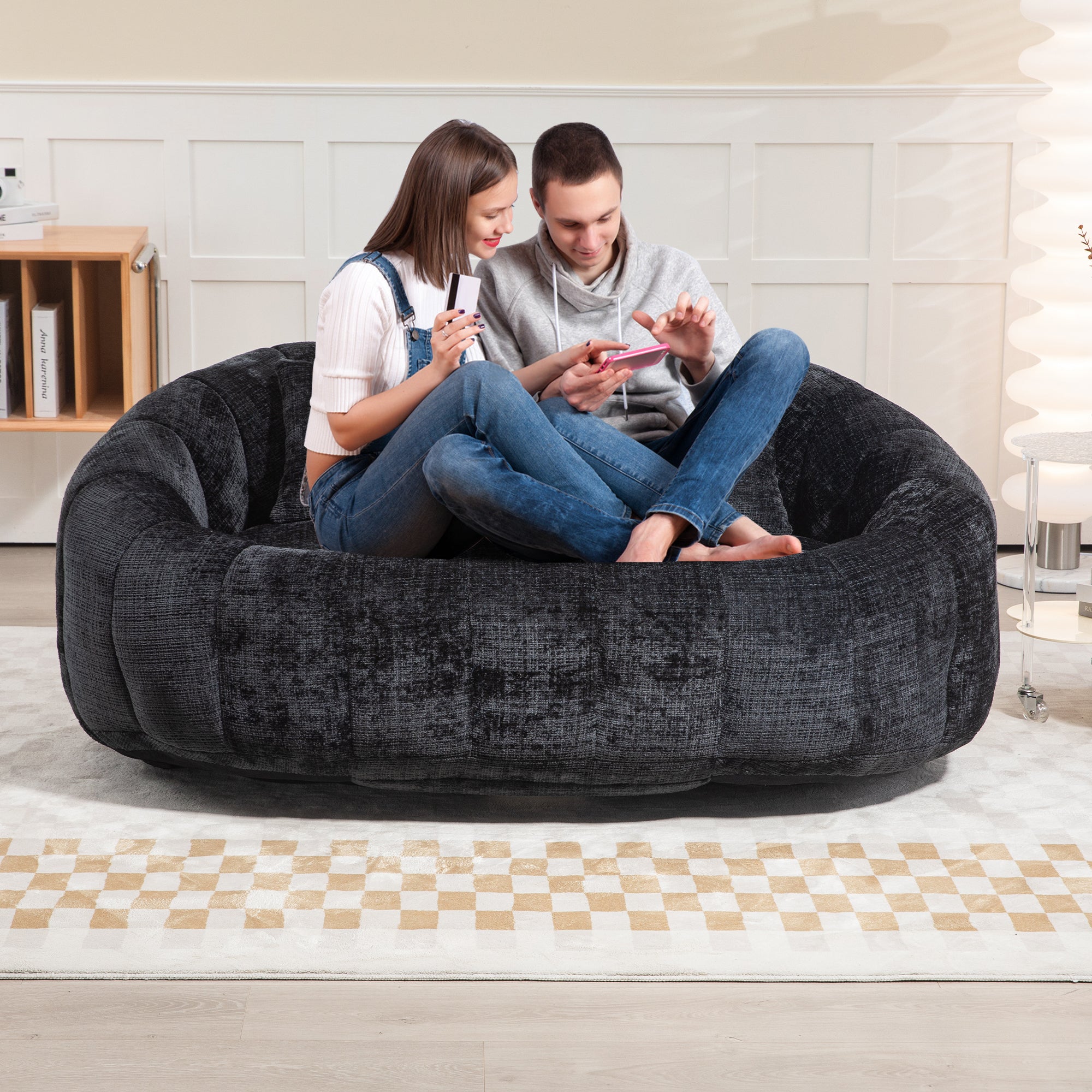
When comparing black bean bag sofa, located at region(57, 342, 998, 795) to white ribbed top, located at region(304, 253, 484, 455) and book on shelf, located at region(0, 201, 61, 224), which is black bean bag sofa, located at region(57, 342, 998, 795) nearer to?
white ribbed top, located at region(304, 253, 484, 455)

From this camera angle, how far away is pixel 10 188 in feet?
10.6

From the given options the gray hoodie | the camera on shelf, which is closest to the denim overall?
the gray hoodie

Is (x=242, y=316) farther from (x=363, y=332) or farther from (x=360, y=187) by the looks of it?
(x=363, y=332)

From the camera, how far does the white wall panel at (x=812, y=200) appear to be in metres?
3.59

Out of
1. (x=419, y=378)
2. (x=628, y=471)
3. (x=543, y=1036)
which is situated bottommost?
(x=543, y=1036)

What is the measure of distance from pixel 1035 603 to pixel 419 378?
4.18 ft

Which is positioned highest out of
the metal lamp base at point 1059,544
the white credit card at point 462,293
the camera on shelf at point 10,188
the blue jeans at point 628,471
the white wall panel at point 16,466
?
the camera on shelf at point 10,188

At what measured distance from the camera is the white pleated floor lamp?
10.6 feet

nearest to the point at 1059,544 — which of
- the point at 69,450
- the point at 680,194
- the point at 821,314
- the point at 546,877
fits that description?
the point at 821,314

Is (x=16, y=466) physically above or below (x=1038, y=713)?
above

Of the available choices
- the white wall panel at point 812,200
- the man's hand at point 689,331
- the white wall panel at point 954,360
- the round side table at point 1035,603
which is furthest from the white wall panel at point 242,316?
the round side table at point 1035,603

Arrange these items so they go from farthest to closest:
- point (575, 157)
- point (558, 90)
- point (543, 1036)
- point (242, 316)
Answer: point (242, 316) → point (558, 90) → point (575, 157) → point (543, 1036)

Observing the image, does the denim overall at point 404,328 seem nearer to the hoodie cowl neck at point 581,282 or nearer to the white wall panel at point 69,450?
the hoodie cowl neck at point 581,282

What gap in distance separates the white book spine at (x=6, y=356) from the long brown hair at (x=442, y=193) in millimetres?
1395
